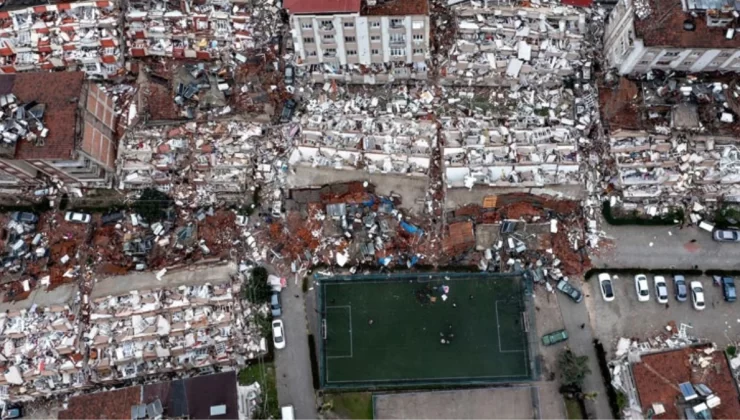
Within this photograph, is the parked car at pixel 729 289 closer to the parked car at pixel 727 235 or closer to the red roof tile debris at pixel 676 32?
the parked car at pixel 727 235

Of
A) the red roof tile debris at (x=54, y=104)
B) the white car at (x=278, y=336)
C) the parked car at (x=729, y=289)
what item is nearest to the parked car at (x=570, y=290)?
the parked car at (x=729, y=289)

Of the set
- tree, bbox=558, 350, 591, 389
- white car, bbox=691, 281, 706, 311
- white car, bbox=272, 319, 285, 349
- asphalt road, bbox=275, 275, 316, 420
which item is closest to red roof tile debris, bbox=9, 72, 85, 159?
asphalt road, bbox=275, 275, 316, 420

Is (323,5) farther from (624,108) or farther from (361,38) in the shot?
(624,108)

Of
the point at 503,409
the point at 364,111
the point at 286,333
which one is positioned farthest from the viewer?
the point at 364,111

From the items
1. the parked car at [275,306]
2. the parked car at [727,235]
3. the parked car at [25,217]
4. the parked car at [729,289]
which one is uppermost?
the parked car at [25,217]

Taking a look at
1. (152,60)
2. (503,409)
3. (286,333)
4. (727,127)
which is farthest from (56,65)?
(727,127)

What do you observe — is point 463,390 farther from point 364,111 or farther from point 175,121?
point 175,121

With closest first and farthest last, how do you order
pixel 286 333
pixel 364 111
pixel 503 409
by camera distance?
pixel 503 409
pixel 286 333
pixel 364 111
